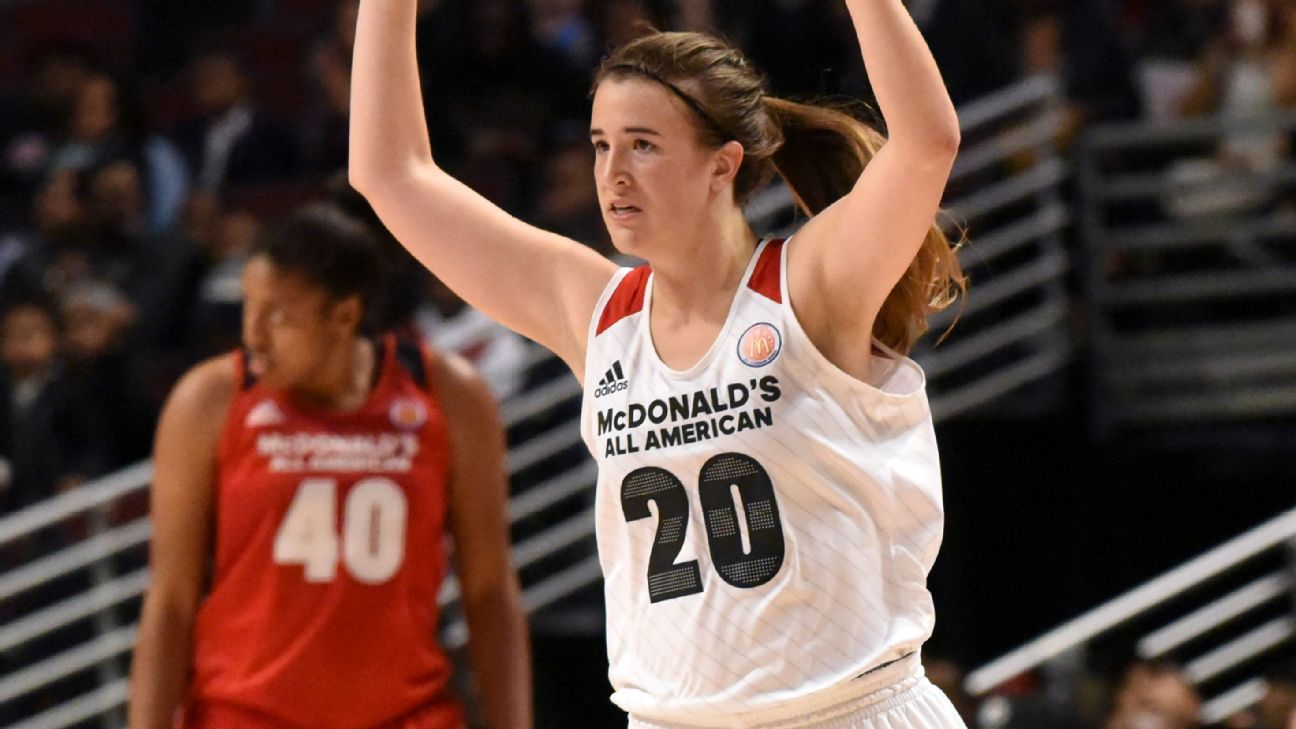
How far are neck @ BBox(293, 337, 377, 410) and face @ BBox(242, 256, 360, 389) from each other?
0.04ft

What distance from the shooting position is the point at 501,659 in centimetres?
381

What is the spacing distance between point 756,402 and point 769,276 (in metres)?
0.21

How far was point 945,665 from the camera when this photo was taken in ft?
19.3

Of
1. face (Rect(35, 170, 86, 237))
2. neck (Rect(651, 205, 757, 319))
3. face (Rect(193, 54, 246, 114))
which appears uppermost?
face (Rect(193, 54, 246, 114))

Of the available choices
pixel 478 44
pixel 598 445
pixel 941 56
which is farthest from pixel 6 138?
pixel 598 445

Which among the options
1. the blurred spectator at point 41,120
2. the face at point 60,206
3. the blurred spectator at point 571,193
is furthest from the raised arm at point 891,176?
the blurred spectator at point 41,120

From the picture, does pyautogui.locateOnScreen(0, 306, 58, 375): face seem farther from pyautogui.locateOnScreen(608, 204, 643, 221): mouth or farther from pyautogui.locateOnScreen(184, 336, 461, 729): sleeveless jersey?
pyautogui.locateOnScreen(608, 204, 643, 221): mouth

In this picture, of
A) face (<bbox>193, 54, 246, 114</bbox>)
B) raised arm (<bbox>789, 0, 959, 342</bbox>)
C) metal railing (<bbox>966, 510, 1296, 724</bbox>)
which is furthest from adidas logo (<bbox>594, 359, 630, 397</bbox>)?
face (<bbox>193, 54, 246, 114</bbox>)

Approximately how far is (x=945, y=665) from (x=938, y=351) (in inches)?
84.6

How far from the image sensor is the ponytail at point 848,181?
2840mm

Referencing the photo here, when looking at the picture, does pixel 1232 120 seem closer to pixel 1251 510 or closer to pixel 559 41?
pixel 1251 510

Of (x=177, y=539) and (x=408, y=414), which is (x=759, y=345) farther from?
(x=177, y=539)

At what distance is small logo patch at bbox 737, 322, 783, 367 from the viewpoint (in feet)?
8.82

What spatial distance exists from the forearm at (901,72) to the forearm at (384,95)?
2.67 feet
